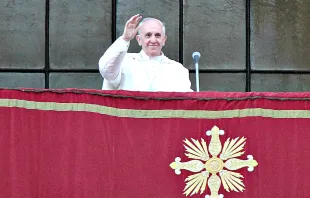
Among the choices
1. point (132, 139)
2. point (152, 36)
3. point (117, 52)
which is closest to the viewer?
point (132, 139)

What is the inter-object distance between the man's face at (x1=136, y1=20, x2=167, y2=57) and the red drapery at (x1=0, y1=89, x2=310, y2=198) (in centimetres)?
77

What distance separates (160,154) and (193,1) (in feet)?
7.66

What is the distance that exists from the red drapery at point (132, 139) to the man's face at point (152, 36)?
2.52 ft

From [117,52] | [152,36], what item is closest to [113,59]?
[117,52]

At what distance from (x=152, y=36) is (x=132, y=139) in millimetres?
1019

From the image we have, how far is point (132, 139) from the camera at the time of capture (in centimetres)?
522

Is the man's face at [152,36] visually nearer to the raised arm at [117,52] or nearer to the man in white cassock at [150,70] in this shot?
the man in white cassock at [150,70]

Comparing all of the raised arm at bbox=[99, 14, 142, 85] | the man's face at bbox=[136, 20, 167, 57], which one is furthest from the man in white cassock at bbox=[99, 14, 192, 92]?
the raised arm at bbox=[99, 14, 142, 85]

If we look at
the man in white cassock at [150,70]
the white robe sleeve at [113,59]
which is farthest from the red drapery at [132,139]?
the man in white cassock at [150,70]

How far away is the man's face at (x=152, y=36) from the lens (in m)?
5.89

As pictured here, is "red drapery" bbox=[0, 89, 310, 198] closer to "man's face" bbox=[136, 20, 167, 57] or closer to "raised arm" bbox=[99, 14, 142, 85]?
"raised arm" bbox=[99, 14, 142, 85]

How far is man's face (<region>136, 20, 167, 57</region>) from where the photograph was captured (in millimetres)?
5887

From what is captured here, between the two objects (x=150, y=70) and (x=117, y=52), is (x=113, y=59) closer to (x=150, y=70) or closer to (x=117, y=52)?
(x=117, y=52)

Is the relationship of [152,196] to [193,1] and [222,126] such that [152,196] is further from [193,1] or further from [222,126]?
[193,1]
